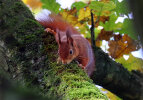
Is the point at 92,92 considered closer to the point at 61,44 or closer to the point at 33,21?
the point at 61,44

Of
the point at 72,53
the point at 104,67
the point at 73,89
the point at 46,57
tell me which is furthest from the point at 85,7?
the point at 73,89

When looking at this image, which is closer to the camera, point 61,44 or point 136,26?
point 136,26

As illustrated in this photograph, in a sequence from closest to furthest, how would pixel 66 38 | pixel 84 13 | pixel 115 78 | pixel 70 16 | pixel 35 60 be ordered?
pixel 35 60, pixel 66 38, pixel 115 78, pixel 84 13, pixel 70 16

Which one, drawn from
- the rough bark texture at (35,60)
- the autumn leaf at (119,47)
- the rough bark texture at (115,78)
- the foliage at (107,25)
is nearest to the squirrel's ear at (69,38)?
the rough bark texture at (35,60)

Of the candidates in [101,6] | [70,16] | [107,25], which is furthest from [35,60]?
[107,25]

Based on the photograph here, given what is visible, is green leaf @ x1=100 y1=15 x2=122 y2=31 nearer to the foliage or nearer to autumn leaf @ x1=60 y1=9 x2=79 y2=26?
the foliage

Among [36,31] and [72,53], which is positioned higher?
[36,31]

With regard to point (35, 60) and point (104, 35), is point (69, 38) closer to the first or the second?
point (35, 60)
